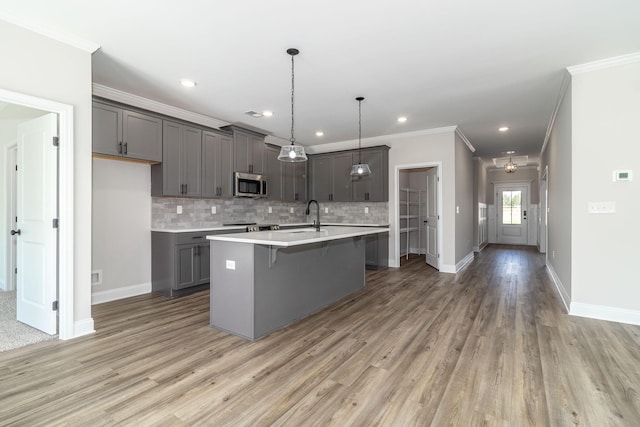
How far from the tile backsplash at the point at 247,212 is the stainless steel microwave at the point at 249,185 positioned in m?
0.37

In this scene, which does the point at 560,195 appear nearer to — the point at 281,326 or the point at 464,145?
the point at 464,145

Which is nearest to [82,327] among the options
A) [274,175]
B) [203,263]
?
[203,263]

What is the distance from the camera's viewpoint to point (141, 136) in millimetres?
4012

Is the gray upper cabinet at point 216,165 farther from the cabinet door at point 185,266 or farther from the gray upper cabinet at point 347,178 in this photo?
the gray upper cabinet at point 347,178

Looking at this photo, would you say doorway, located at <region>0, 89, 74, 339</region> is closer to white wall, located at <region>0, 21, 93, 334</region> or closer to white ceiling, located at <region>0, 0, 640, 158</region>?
white wall, located at <region>0, 21, 93, 334</region>

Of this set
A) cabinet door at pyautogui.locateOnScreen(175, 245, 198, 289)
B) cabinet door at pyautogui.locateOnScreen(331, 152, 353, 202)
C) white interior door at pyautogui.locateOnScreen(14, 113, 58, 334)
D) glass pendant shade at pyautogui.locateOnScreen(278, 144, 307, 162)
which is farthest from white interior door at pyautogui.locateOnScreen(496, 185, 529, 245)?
white interior door at pyautogui.locateOnScreen(14, 113, 58, 334)

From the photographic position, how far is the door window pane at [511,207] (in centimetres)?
1037

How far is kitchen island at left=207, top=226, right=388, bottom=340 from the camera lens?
281 cm

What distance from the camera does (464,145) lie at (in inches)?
257

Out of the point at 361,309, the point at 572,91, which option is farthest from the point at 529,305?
the point at 572,91

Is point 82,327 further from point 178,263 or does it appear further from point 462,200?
point 462,200

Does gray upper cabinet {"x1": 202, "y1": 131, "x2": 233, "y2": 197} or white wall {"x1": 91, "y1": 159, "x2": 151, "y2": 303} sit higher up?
gray upper cabinet {"x1": 202, "y1": 131, "x2": 233, "y2": 197}

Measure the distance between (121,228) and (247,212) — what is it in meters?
2.18

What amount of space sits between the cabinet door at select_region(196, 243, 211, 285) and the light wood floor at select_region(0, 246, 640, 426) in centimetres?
85
